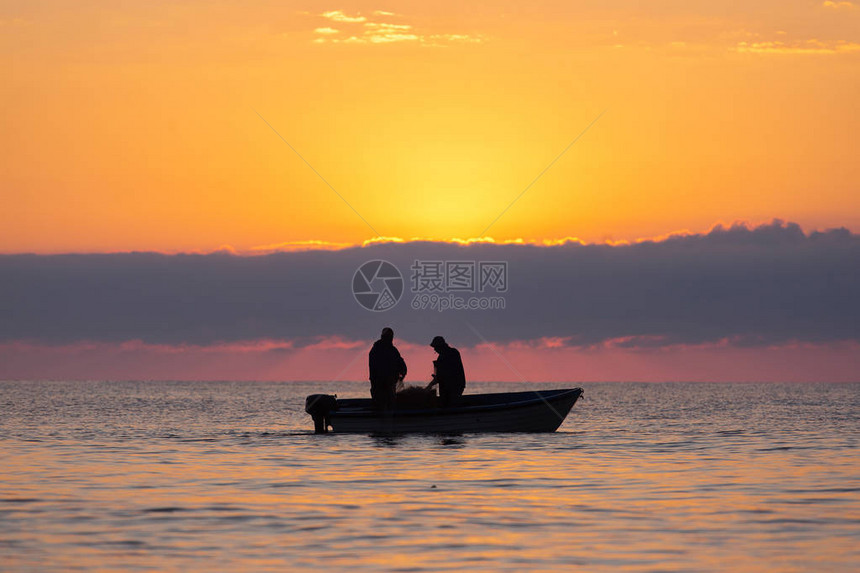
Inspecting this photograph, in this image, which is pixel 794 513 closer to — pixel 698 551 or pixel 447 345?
pixel 698 551

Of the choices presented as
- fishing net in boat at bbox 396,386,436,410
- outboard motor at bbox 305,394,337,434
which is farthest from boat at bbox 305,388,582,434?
fishing net in boat at bbox 396,386,436,410

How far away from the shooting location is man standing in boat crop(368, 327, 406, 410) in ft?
106

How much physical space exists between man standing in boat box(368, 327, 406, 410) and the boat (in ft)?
2.08

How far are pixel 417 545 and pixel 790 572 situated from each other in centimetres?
456

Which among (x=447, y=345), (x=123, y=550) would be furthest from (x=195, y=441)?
(x=123, y=550)

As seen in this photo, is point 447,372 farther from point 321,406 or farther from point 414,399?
Result: point 321,406

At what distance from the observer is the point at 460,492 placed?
19922mm

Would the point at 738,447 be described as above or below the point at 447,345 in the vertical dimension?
below

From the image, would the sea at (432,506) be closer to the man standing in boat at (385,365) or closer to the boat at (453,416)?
the boat at (453,416)

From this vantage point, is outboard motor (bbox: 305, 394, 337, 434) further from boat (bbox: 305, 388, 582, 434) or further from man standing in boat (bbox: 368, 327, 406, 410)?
man standing in boat (bbox: 368, 327, 406, 410)

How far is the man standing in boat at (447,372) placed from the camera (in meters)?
32.8

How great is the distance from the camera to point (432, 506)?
18.1 meters

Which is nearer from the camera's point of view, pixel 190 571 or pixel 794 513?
pixel 190 571

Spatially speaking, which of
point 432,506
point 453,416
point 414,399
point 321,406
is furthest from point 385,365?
point 432,506
